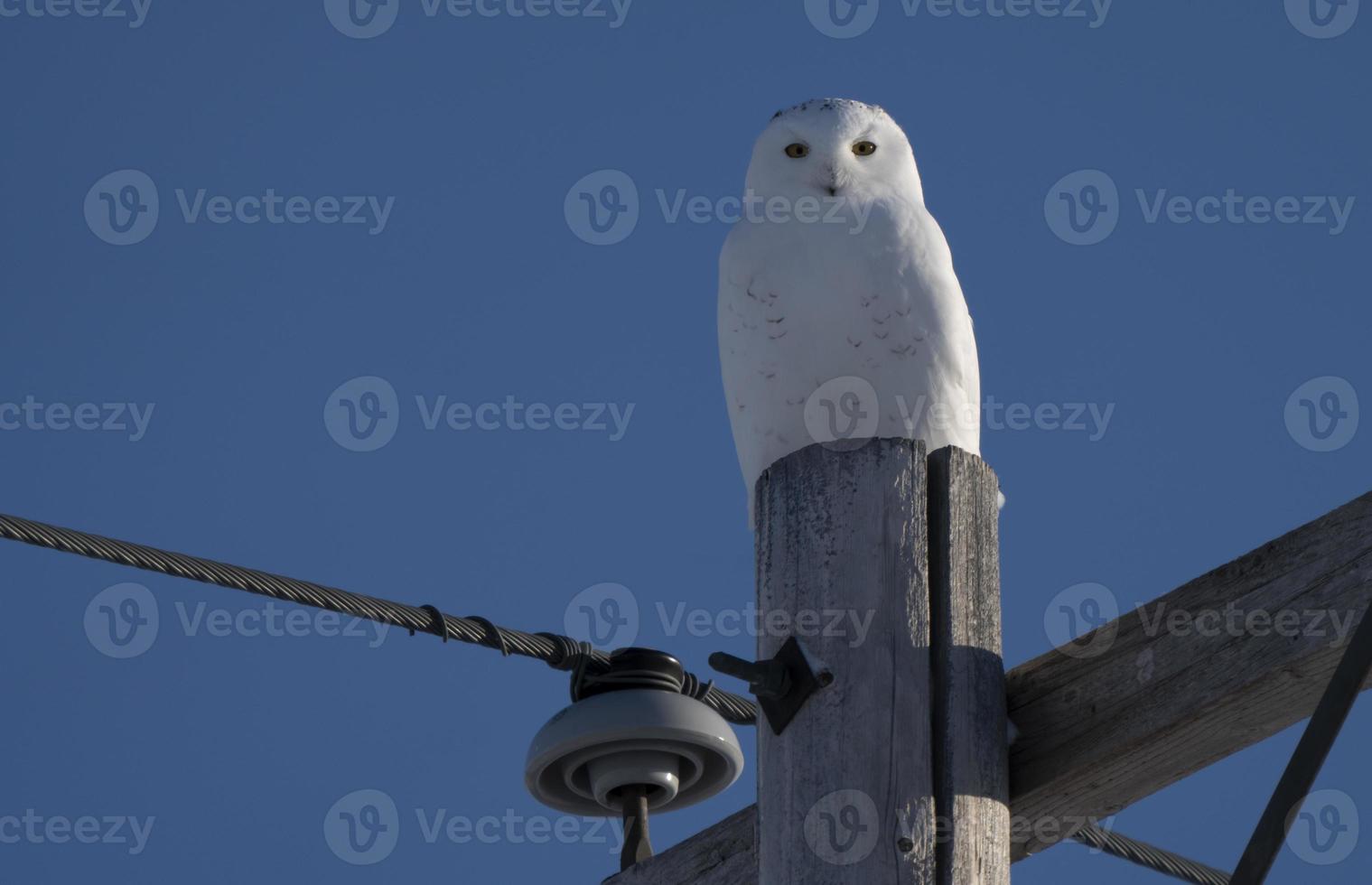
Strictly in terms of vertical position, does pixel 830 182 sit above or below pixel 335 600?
above

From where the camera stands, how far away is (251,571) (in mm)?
3162

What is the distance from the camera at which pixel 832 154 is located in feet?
15.5

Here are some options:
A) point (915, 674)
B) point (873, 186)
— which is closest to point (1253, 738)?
point (915, 674)

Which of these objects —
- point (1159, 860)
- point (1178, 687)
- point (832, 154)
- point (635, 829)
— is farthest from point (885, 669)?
point (832, 154)

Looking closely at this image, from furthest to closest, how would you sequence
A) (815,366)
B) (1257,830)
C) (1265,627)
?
(815,366)
(1265,627)
(1257,830)

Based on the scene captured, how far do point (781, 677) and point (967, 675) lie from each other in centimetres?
26

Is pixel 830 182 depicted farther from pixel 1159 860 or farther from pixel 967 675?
pixel 967 675

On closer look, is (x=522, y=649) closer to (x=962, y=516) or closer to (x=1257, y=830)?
(x=962, y=516)

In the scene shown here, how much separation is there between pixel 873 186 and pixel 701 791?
1891 millimetres

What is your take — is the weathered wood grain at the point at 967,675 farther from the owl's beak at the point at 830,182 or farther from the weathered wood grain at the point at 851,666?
the owl's beak at the point at 830,182

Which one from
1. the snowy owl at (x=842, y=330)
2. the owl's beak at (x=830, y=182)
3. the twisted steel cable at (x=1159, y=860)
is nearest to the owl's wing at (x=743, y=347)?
the snowy owl at (x=842, y=330)

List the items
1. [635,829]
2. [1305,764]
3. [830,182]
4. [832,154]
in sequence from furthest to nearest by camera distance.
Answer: [832,154] < [830,182] < [635,829] < [1305,764]

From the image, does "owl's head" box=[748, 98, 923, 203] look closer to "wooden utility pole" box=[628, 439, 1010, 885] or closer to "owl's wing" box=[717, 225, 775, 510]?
"owl's wing" box=[717, 225, 775, 510]

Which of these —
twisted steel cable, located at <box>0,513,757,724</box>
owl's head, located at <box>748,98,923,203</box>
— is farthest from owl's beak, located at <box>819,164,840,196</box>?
twisted steel cable, located at <box>0,513,757,724</box>
